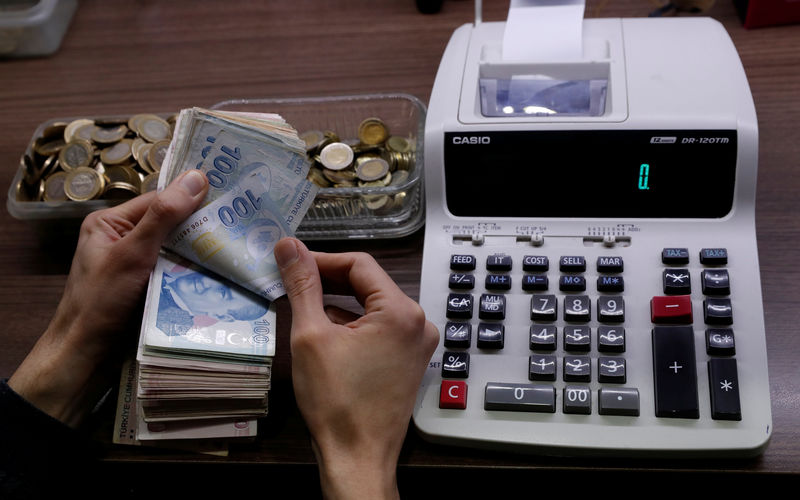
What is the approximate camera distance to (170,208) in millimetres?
843

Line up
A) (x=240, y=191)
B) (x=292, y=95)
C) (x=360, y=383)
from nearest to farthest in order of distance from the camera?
(x=360, y=383) < (x=240, y=191) < (x=292, y=95)

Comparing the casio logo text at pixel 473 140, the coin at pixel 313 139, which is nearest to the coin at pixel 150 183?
the coin at pixel 313 139

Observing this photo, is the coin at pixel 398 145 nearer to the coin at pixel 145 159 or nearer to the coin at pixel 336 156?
the coin at pixel 336 156

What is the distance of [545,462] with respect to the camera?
819 mm

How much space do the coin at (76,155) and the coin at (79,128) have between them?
0.03m

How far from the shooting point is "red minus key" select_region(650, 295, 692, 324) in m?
0.84

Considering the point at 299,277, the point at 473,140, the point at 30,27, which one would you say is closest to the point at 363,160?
the point at 473,140

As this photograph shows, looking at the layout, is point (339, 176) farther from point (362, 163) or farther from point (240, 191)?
point (240, 191)

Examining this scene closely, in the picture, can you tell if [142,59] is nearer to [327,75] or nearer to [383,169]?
[327,75]

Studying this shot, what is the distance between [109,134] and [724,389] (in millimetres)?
897

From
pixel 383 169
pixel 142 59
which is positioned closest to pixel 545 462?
pixel 383 169

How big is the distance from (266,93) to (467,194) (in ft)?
1.63

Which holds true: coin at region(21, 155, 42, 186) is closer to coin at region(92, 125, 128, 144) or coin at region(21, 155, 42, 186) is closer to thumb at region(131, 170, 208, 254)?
coin at region(92, 125, 128, 144)

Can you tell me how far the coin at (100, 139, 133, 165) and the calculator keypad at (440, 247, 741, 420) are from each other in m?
0.52
